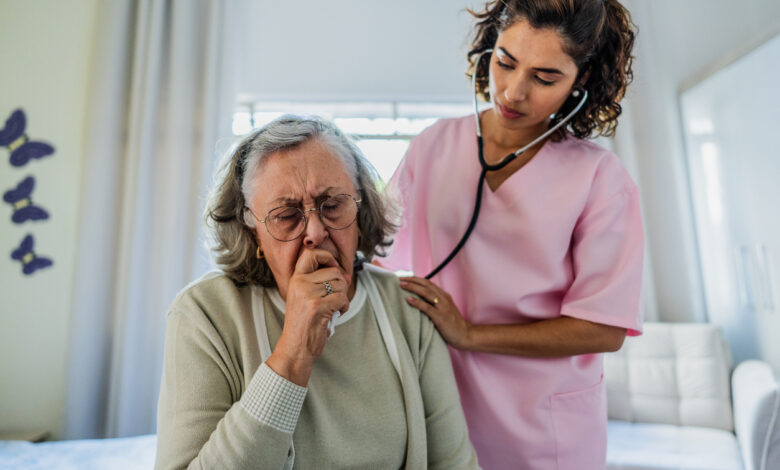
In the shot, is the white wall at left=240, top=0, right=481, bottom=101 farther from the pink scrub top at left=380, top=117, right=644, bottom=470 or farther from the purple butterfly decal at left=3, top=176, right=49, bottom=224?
the pink scrub top at left=380, top=117, right=644, bottom=470

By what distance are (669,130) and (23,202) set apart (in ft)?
11.3

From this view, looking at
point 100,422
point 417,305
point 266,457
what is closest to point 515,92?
point 417,305

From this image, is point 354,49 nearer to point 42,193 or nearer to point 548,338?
point 42,193

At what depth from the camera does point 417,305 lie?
110 centimetres

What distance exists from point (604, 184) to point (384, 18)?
222 centimetres

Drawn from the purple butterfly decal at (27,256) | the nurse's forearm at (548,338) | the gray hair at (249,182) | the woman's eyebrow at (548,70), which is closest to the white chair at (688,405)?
the nurse's forearm at (548,338)

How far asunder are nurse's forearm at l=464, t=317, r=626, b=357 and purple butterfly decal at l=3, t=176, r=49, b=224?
8.34ft

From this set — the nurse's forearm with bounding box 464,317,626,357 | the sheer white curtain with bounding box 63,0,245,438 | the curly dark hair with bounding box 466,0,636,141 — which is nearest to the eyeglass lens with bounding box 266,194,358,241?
the nurse's forearm with bounding box 464,317,626,357

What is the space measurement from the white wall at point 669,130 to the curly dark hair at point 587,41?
5.75 feet

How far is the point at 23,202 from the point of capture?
263 cm

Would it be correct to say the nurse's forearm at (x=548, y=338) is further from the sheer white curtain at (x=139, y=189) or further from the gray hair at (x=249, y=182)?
the sheer white curtain at (x=139, y=189)

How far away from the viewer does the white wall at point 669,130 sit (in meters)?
2.73

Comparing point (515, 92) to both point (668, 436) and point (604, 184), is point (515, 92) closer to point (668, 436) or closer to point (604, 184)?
point (604, 184)

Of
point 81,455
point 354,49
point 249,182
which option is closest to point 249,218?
point 249,182
